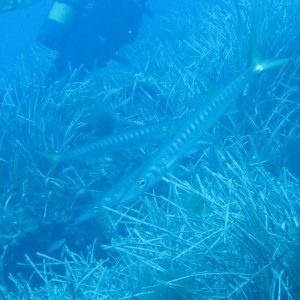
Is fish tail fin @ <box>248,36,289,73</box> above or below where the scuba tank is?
above

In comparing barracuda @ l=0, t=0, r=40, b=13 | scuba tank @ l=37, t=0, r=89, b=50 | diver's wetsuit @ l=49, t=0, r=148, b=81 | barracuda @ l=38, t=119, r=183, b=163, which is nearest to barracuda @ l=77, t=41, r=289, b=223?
barracuda @ l=38, t=119, r=183, b=163

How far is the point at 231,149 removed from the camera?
15.9 ft

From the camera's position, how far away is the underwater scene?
282 cm

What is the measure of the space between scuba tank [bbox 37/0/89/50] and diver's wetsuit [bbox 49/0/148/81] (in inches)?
4.5

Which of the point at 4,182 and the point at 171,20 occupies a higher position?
the point at 171,20

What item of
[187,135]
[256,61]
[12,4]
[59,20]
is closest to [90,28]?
[59,20]

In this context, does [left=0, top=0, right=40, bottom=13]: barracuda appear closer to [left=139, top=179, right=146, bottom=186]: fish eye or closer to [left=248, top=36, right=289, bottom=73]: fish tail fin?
[left=248, top=36, right=289, bottom=73]: fish tail fin

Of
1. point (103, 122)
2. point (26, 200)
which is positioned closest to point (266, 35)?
point (103, 122)

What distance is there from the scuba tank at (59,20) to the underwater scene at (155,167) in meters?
0.02

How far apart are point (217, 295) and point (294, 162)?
102 inches

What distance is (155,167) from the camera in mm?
2799

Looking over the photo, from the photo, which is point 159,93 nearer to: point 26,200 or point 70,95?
point 70,95

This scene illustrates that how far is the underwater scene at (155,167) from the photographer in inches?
111

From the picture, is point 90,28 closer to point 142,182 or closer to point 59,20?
point 59,20
